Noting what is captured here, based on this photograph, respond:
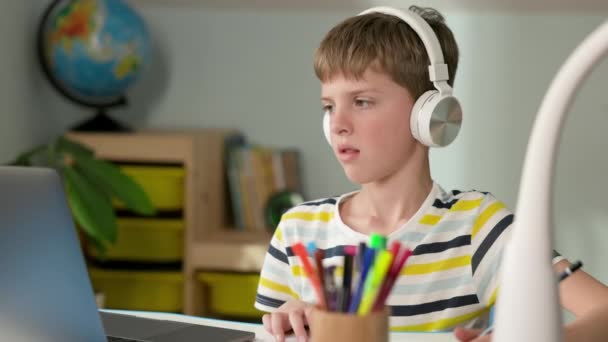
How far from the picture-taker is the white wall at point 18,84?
303 centimetres

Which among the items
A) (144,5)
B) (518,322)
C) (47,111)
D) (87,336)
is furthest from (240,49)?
(518,322)

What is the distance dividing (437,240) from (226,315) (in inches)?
73.0

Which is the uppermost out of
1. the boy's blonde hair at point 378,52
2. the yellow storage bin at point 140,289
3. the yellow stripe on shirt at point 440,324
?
the boy's blonde hair at point 378,52

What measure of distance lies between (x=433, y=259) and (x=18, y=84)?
220 cm

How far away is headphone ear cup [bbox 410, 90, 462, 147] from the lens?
3.93 ft

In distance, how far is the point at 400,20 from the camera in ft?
4.23

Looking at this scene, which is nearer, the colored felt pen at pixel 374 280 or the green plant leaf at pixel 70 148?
the colored felt pen at pixel 374 280

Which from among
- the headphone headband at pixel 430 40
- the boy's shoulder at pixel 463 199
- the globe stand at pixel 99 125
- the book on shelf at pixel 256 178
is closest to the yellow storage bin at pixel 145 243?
the book on shelf at pixel 256 178

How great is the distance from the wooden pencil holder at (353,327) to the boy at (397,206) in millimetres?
470

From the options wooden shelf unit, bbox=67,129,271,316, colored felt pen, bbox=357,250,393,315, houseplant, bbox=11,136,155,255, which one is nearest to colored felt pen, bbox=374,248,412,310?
colored felt pen, bbox=357,250,393,315

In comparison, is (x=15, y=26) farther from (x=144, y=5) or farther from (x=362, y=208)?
(x=362, y=208)

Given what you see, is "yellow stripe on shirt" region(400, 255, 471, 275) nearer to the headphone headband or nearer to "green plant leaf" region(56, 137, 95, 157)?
the headphone headband

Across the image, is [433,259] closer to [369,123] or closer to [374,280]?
[369,123]

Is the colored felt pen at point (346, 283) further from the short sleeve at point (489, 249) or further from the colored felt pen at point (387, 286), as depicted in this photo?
the short sleeve at point (489, 249)
